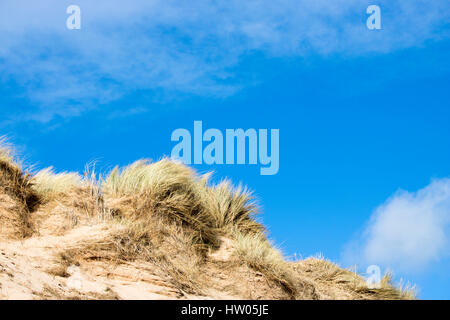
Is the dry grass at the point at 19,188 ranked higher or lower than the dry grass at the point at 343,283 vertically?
higher

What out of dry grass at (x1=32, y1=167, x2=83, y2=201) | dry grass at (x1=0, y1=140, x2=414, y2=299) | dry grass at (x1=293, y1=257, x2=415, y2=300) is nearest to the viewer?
dry grass at (x1=0, y1=140, x2=414, y2=299)

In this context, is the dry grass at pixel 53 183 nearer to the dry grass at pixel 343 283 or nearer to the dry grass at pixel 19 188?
the dry grass at pixel 19 188

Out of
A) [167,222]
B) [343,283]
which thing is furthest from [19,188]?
[343,283]

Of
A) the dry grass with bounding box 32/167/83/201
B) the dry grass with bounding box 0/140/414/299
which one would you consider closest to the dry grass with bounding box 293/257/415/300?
the dry grass with bounding box 0/140/414/299

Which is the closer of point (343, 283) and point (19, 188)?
point (19, 188)

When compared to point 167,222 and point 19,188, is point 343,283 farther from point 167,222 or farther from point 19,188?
point 19,188

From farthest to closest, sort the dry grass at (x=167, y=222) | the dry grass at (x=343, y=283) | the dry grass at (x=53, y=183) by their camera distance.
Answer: the dry grass at (x=343, y=283), the dry grass at (x=53, y=183), the dry grass at (x=167, y=222)

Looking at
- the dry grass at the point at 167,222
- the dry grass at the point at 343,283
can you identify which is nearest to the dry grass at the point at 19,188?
the dry grass at the point at 167,222

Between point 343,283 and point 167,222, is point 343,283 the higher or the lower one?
the lower one

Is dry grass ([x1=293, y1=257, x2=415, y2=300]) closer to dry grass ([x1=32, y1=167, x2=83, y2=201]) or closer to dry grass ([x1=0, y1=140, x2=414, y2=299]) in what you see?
dry grass ([x1=0, y1=140, x2=414, y2=299])

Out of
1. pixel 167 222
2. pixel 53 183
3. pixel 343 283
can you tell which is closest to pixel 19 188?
pixel 53 183

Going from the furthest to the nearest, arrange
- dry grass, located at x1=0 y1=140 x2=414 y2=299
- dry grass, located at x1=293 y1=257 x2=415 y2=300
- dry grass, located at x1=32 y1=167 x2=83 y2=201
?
dry grass, located at x1=293 y1=257 x2=415 y2=300, dry grass, located at x1=32 y1=167 x2=83 y2=201, dry grass, located at x1=0 y1=140 x2=414 y2=299

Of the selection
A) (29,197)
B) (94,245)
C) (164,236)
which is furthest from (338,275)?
(29,197)
